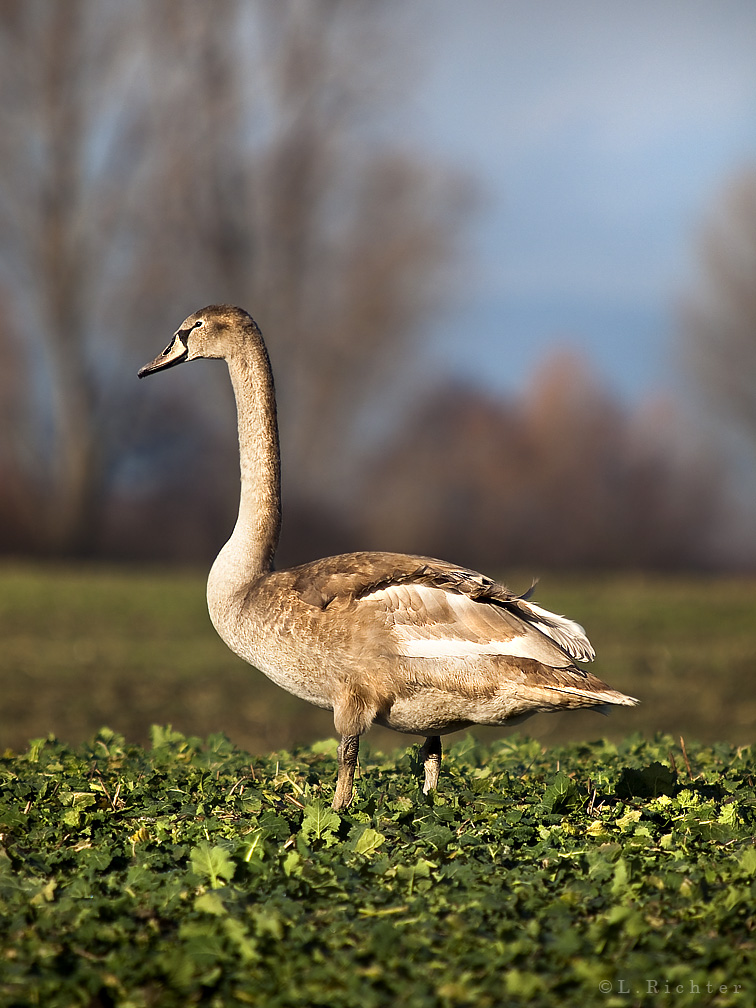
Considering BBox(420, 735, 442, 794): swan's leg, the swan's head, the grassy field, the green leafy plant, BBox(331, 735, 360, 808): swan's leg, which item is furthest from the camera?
the grassy field

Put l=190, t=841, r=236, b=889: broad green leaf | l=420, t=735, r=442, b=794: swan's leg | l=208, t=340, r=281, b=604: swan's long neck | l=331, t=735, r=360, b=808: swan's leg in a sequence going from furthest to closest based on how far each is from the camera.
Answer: l=208, t=340, r=281, b=604: swan's long neck → l=420, t=735, r=442, b=794: swan's leg → l=331, t=735, r=360, b=808: swan's leg → l=190, t=841, r=236, b=889: broad green leaf

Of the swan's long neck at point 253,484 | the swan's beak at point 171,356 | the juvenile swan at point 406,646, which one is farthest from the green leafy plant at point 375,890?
the swan's beak at point 171,356

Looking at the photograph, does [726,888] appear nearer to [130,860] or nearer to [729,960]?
[729,960]

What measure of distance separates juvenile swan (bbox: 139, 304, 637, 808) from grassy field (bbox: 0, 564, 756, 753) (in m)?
5.25

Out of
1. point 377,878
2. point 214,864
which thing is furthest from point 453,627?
point 214,864

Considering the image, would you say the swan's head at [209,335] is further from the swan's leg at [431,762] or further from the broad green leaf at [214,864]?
the broad green leaf at [214,864]

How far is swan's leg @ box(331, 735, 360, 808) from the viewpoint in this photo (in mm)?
5027

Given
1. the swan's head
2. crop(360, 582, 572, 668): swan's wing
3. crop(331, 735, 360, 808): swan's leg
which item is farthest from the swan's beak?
crop(331, 735, 360, 808): swan's leg

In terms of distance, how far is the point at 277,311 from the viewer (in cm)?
3088

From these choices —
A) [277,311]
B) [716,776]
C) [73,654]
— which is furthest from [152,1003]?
[277,311]

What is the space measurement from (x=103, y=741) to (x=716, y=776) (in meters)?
3.52

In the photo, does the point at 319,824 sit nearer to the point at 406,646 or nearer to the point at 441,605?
the point at 406,646

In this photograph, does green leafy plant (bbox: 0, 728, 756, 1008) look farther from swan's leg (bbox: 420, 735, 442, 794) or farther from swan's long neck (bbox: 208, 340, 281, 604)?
swan's long neck (bbox: 208, 340, 281, 604)

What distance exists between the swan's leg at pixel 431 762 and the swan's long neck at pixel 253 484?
1.15m
